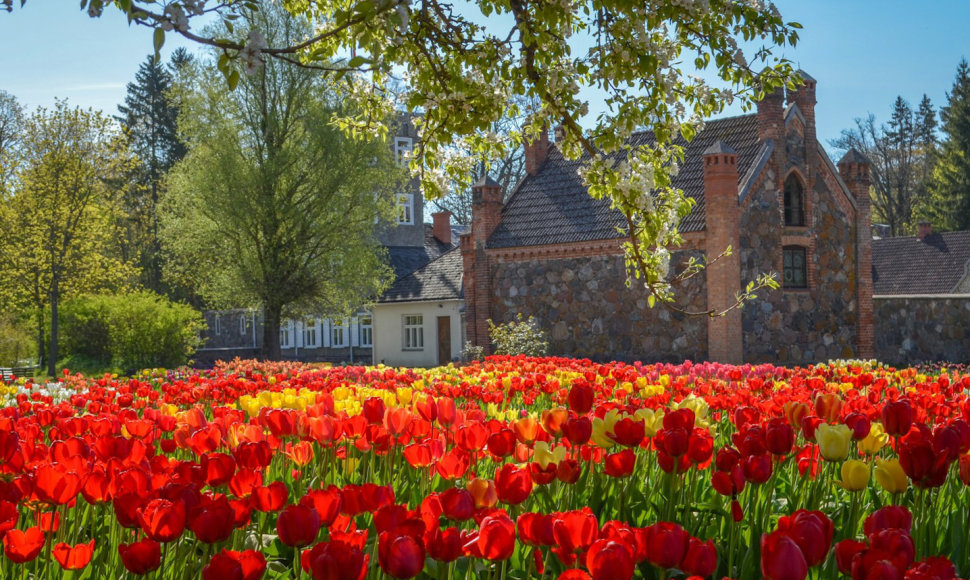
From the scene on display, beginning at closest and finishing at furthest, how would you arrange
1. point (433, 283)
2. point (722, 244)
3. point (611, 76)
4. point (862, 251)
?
1. point (611, 76)
2. point (722, 244)
3. point (862, 251)
4. point (433, 283)

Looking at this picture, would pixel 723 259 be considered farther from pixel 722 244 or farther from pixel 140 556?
pixel 140 556

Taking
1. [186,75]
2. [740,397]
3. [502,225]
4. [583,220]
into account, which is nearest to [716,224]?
[583,220]

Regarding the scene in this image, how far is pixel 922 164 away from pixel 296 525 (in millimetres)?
59145

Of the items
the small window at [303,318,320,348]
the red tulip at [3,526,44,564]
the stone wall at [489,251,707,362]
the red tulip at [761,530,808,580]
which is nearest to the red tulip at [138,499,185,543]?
the red tulip at [3,526,44,564]

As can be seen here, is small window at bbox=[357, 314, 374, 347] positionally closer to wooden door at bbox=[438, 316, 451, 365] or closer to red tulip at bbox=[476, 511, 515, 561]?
wooden door at bbox=[438, 316, 451, 365]

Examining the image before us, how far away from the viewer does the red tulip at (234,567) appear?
7.31ft

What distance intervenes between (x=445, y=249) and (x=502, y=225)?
1637cm

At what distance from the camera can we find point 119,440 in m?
3.86

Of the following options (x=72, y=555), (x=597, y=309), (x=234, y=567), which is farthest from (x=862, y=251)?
(x=234, y=567)

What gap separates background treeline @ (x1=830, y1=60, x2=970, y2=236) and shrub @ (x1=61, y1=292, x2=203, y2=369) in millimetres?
35033

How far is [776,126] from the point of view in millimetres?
27266

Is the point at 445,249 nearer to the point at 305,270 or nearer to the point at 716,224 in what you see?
the point at 305,270

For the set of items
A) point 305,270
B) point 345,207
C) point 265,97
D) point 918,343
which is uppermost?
point 265,97

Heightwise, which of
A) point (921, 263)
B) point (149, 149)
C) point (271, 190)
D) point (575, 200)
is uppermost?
point (149, 149)
